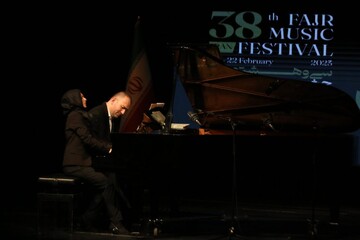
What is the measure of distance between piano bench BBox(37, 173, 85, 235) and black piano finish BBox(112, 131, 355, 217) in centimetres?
42

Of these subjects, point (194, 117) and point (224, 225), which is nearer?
point (194, 117)

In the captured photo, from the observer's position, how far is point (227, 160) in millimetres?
5504

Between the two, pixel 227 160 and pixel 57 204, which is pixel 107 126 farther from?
pixel 227 160

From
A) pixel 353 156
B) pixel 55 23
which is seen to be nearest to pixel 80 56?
pixel 55 23

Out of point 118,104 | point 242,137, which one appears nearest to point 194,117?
point 242,137

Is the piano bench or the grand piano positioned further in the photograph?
the piano bench

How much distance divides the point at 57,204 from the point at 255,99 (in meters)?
1.85

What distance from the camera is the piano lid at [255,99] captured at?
5410mm

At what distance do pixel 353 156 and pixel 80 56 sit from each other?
3.94m

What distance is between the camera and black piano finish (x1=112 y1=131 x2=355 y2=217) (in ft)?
17.0

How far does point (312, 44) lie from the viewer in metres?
7.82

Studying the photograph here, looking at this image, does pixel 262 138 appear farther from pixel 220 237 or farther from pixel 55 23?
pixel 55 23

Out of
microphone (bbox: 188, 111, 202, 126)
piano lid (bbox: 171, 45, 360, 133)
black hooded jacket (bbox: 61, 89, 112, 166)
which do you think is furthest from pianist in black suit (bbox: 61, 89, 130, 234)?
piano lid (bbox: 171, 45, 360, 133)

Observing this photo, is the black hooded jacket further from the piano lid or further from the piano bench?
the piano lid
